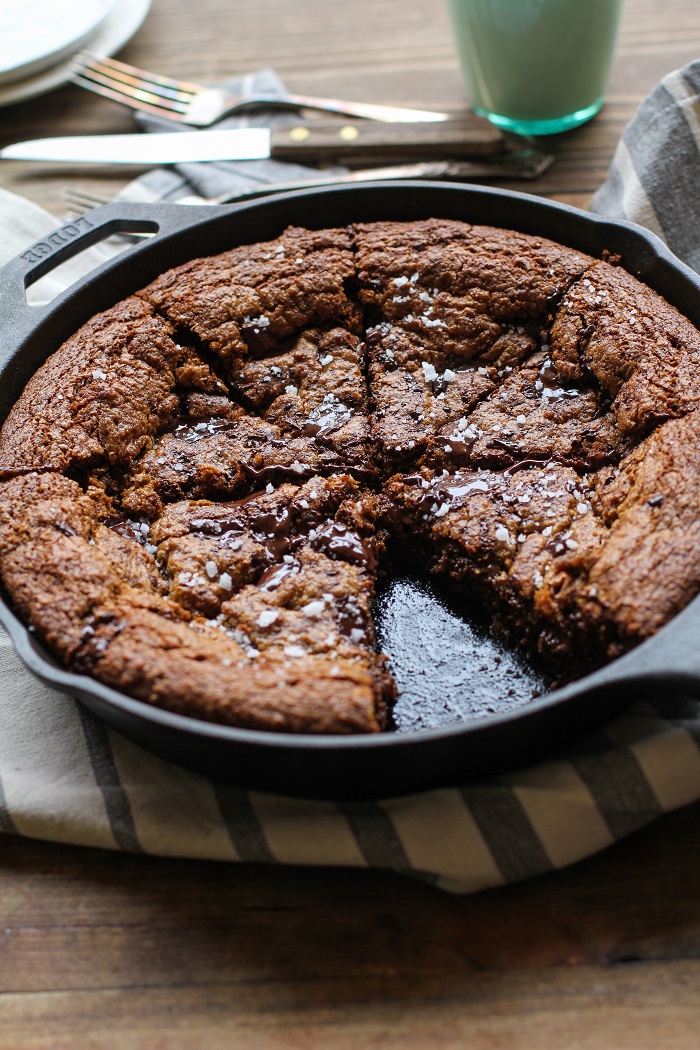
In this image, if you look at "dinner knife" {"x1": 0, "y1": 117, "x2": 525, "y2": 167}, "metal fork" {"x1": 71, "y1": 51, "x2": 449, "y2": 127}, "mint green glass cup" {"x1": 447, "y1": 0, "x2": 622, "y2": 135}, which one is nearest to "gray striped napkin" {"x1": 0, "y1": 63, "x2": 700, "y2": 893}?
"dinner knife" {"x1": 0, "y1": 117, "x2": 525, "y2": 167}

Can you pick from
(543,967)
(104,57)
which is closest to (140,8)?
(104,57)

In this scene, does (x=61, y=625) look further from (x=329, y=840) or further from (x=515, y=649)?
(x=515, y=649)

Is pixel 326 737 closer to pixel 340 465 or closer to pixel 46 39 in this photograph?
pixel 340 465

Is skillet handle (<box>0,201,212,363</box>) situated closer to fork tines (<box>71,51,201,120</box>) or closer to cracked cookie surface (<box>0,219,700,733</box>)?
cracked cookie surface (<box>0,219,700,733</box>)

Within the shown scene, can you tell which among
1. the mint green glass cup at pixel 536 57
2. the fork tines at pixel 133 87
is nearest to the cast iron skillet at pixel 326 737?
the mint green glass cup at pixel 536 57

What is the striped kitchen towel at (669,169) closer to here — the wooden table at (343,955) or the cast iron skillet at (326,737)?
the cast iron skillet at (326,737)

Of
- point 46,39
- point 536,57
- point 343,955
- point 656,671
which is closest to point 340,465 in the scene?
point 656,671
